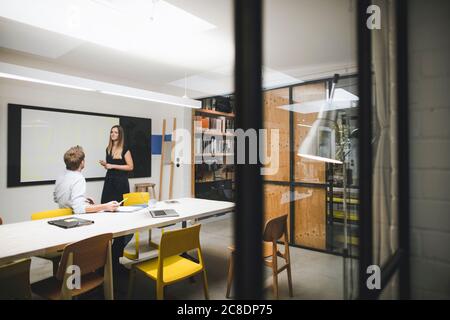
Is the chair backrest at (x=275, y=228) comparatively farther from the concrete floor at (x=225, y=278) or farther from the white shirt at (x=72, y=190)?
the white shirt at (x=72, y=190)

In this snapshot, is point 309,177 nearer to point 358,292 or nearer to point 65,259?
point 358,292

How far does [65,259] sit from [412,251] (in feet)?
7.08

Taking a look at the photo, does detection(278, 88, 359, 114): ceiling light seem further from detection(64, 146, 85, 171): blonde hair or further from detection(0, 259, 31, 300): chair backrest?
detection(0, 259, 31, 300): chair backrest

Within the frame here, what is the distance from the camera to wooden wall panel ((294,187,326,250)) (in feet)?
13.0

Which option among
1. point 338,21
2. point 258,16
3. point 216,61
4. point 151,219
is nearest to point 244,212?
point 258,16

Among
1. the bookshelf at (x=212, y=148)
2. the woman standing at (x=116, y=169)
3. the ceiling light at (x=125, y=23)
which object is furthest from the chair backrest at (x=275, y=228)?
the bookshelf at (x=212, y=148)

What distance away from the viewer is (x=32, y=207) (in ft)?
12.8

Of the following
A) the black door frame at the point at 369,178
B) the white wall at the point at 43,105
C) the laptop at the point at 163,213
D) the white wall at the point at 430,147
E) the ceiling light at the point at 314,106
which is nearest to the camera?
the black door frame at the point at 369,178

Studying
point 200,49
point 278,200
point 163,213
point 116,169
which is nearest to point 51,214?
point 163,213

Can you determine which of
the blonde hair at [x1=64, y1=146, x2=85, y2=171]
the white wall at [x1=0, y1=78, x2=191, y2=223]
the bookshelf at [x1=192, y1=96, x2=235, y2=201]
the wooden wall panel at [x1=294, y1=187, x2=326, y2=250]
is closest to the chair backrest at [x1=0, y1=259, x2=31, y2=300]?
the blonde hair at [x1=64, y1=146, x2=85, y2=171]

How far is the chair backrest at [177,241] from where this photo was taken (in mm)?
2113

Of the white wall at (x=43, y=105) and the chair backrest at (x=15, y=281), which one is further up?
the white wall at (x=43, y=105)

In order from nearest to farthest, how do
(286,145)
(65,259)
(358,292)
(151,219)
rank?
(358,292) → (65,259) → (151,219) → (286,145)

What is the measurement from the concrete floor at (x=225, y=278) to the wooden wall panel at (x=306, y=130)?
106 centimetres
